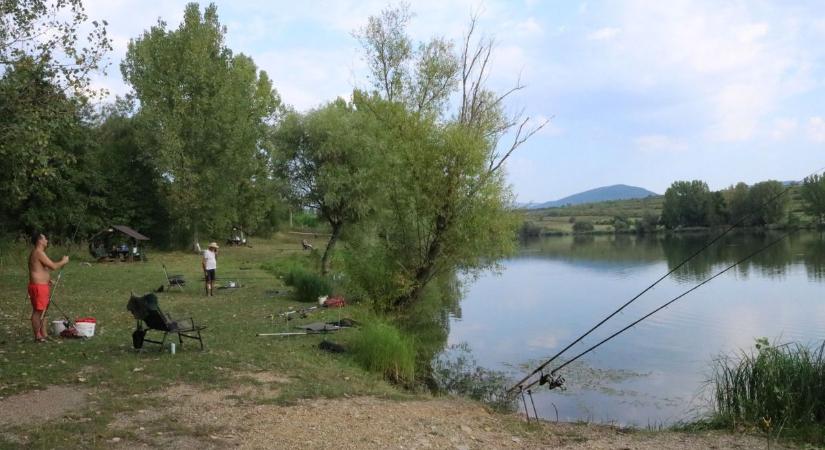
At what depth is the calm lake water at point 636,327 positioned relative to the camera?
11.8 m

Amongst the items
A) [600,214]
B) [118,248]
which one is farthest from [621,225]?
[118,248]

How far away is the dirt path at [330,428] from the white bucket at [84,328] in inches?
143

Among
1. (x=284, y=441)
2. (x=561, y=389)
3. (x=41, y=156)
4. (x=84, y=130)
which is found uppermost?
(x=84, y=130)

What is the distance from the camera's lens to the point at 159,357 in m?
9.48

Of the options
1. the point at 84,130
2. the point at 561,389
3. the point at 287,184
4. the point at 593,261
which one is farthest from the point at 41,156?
the point at 593,261

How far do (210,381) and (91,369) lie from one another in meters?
1.73

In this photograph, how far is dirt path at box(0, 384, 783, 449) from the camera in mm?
6078

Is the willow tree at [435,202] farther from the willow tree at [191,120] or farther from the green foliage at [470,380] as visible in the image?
the willow tree at [191,120]

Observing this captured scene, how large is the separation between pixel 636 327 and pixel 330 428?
14.6 m

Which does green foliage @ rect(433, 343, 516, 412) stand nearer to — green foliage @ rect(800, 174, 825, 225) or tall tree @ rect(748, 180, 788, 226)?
green foliage @ rect(800, 174, 825, 225)

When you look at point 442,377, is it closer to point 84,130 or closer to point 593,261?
point 84,130

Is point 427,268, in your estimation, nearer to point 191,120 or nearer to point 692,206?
point 191,120

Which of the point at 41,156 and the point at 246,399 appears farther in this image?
the point at 41,156

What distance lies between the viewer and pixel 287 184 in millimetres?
26484
